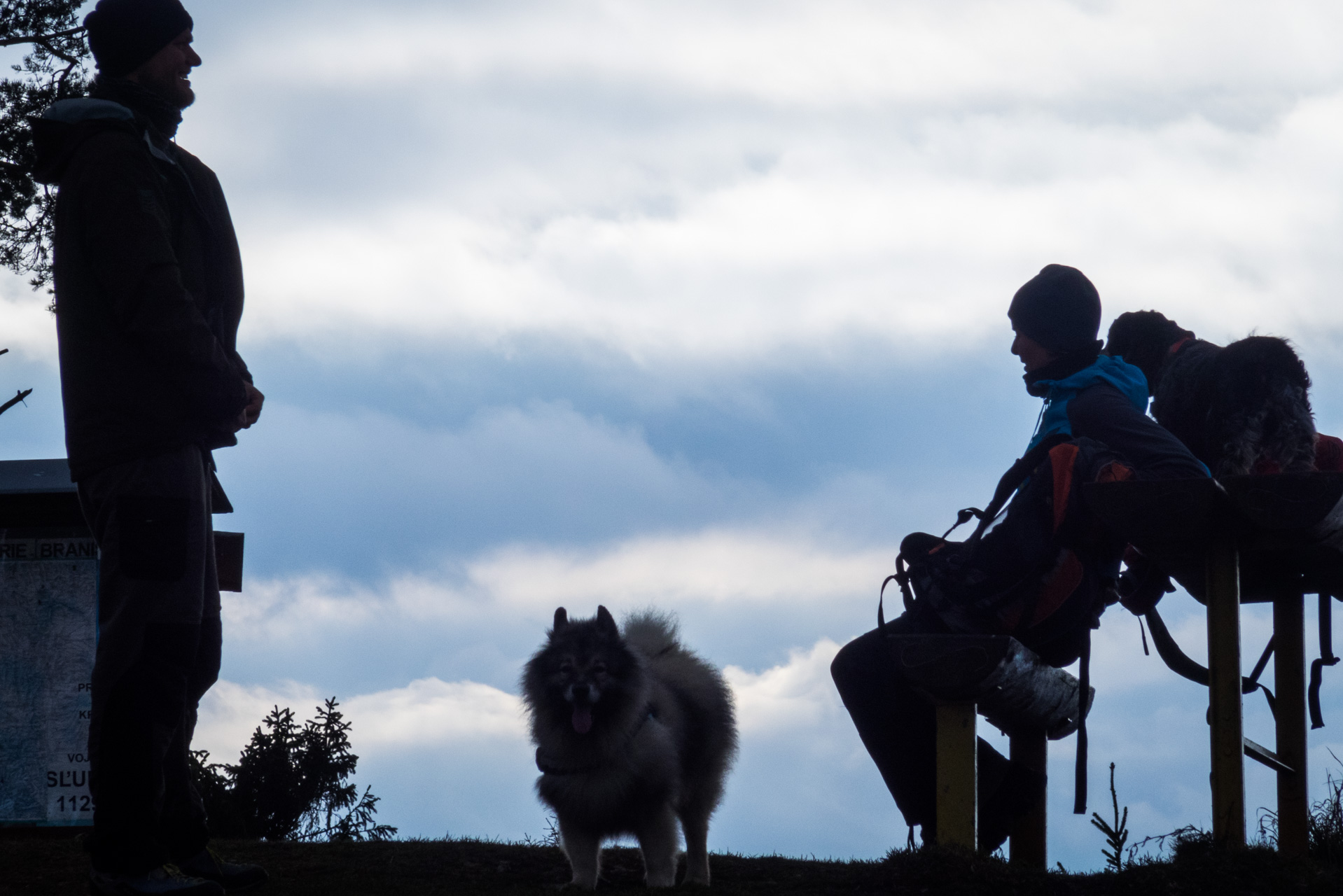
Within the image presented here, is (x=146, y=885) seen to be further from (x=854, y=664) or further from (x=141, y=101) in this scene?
(x=854, y=664)

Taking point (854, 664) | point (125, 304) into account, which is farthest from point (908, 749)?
point (125, 304)

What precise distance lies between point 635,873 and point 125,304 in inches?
146

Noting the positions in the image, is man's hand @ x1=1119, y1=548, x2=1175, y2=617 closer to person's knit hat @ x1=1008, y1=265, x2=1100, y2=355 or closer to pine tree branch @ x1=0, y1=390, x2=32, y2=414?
person's knit hat @ x1=1008, y1=265, x2=1100, y2=355

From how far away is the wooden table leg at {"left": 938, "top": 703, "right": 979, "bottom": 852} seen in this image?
426cm

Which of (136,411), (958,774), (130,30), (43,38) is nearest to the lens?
(136,411)

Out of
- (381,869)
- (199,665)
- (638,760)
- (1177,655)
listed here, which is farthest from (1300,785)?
(199,665)

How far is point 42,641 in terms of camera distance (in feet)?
25.8

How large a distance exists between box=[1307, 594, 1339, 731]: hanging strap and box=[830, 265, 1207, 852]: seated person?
1.35 metres

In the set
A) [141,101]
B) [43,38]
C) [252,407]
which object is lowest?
[252,407]

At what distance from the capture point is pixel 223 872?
163 inches

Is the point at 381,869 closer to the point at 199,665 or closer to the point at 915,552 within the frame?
the point at 199,665

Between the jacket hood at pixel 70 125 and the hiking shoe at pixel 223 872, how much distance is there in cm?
227

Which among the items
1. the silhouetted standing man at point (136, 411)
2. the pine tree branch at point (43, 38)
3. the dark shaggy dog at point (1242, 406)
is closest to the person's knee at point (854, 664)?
the dark shaggy dog at point (1242, 406)

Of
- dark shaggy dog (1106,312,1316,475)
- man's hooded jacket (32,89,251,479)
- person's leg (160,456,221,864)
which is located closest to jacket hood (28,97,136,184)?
man's hooded jacket (32,89,251,479)
